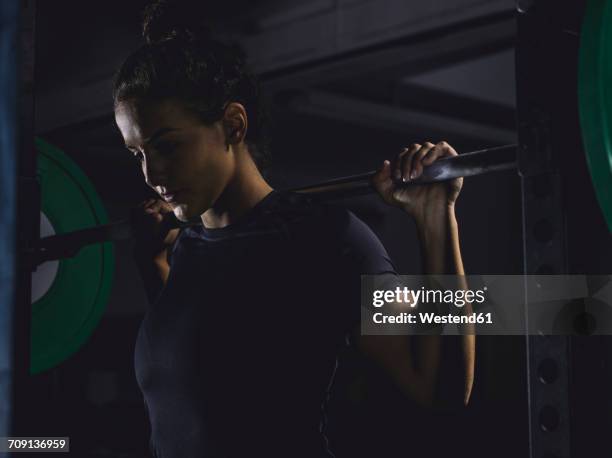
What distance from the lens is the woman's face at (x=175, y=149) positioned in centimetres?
98

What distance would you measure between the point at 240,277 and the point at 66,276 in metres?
0.78

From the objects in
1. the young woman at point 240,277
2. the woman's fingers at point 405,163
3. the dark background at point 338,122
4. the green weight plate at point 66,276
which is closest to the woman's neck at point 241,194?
the young woman at point 240,277

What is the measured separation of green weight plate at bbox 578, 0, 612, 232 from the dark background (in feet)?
5.22

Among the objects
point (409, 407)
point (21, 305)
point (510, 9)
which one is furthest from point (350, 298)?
point (409, 407)

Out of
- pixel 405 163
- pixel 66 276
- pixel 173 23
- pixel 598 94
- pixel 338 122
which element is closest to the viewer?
pixel 598 94

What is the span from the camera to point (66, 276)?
65.6 inches

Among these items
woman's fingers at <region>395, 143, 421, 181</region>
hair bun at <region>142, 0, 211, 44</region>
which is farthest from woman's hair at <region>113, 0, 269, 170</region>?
woman's fingers at <region>395, 143, 421, 181</region>

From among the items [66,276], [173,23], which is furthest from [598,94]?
[66,276]

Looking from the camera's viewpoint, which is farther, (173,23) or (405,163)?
(173,23)

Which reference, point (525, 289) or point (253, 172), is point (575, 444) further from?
point (253, 172)

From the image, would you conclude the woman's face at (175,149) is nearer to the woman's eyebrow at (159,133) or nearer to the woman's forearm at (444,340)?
the woman's eyebrow at (159,133)

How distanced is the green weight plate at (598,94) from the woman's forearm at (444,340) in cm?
24

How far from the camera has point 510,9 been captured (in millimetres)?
2115

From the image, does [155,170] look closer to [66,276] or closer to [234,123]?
[234,123]
